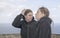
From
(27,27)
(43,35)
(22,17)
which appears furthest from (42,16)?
(22,17)

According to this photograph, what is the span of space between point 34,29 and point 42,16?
0.46 metres

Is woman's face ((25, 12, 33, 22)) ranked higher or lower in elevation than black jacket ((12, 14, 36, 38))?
higher

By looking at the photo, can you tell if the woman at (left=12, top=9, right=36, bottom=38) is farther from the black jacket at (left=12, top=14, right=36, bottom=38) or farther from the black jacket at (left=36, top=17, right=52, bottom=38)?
the black jacket at (left=36, top=17, right=52, bottom=38)

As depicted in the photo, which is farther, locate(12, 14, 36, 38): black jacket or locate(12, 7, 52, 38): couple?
locate(12, 14, 36, 38): black jacket

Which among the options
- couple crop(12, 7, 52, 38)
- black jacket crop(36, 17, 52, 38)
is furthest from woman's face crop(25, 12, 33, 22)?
black jacket crop(36, 17, 52, 38)

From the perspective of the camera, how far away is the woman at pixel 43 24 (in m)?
3.96

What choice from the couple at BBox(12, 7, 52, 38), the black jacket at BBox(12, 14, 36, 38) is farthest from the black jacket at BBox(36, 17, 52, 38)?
the black jacket at BBox(12, 14, 36, 38)

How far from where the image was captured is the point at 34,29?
4.48 meters

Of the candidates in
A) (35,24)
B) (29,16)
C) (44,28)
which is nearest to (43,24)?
(44,28)

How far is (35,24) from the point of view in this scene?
4.43 metres

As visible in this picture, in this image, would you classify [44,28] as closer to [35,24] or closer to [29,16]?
[35,24]

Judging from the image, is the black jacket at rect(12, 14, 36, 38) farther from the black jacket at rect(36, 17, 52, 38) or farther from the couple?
the black jacket at rect(36, 17, 52, 38)

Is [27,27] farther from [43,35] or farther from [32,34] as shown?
[43,35]

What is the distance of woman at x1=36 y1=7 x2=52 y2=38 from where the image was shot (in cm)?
396
